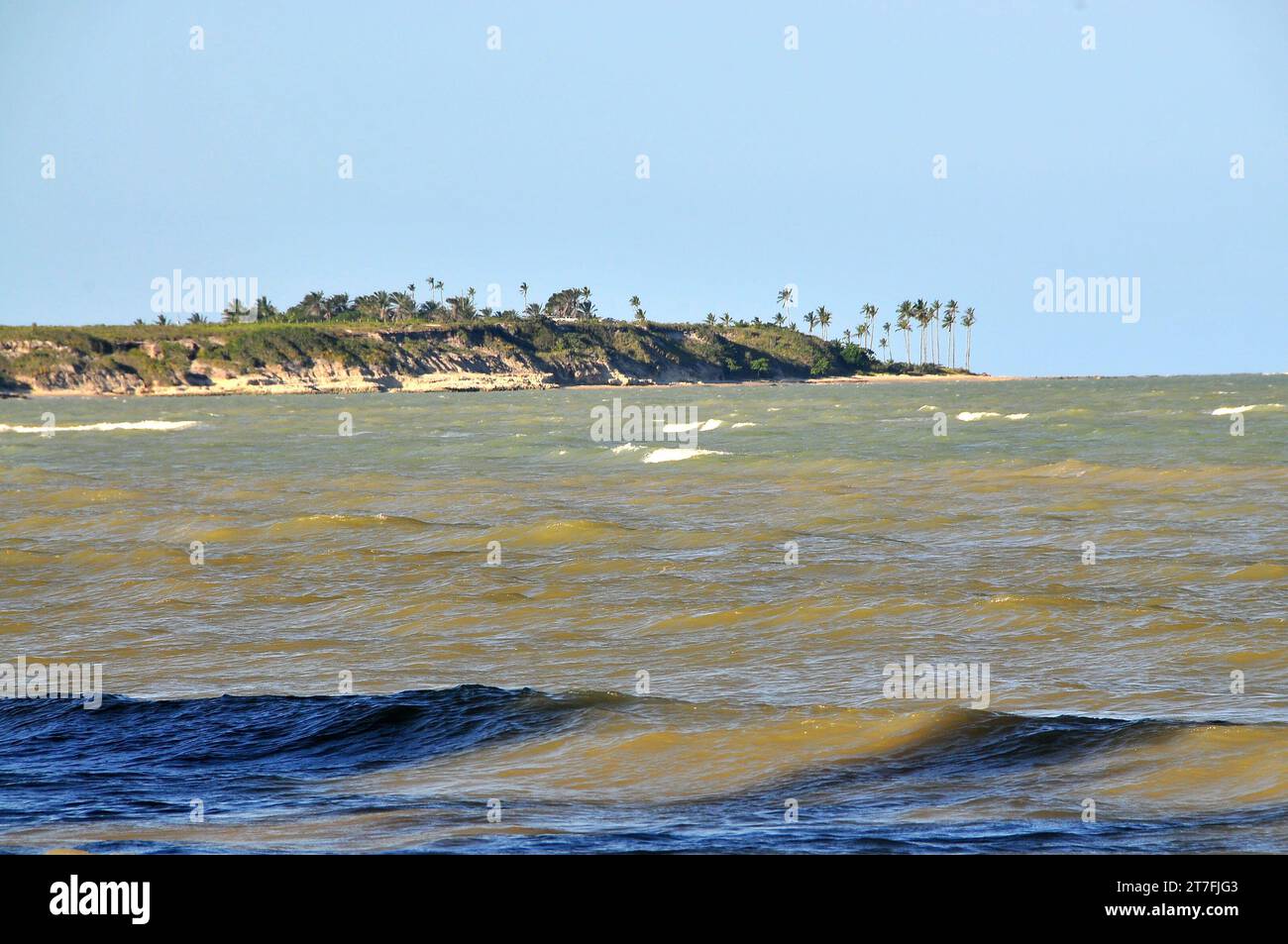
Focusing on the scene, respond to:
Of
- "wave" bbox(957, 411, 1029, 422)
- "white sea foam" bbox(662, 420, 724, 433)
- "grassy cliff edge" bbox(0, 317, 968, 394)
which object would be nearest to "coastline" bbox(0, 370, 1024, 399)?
"grassy cliff edge" bbox(0, 317, 968, 394)

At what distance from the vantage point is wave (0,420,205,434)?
66.6 m

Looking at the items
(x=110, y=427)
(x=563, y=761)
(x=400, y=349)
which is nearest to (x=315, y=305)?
(x=400, y=349)

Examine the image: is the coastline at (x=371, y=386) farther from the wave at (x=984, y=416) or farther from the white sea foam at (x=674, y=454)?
the white sea foam at (x=674, y=454)

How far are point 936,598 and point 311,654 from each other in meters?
6.80

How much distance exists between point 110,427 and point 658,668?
6429cm

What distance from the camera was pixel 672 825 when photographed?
22.8 ft

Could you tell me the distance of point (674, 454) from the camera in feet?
136

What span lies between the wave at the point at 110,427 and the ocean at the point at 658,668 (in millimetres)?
39149

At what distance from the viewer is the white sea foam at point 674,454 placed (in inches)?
1566

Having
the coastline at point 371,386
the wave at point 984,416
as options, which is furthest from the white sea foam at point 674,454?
the coastline at point 371,386

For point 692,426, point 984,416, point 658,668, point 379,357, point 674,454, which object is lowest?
point 658,668

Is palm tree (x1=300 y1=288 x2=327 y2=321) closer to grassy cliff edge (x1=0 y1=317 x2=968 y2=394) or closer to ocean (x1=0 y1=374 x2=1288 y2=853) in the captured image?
grassy cliff edge (x1=0 y1=317 x2=968 y2=394)

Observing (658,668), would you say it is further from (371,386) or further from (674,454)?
(371,386)

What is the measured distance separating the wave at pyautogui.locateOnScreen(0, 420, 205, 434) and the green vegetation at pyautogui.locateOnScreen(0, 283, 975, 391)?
225 ft
